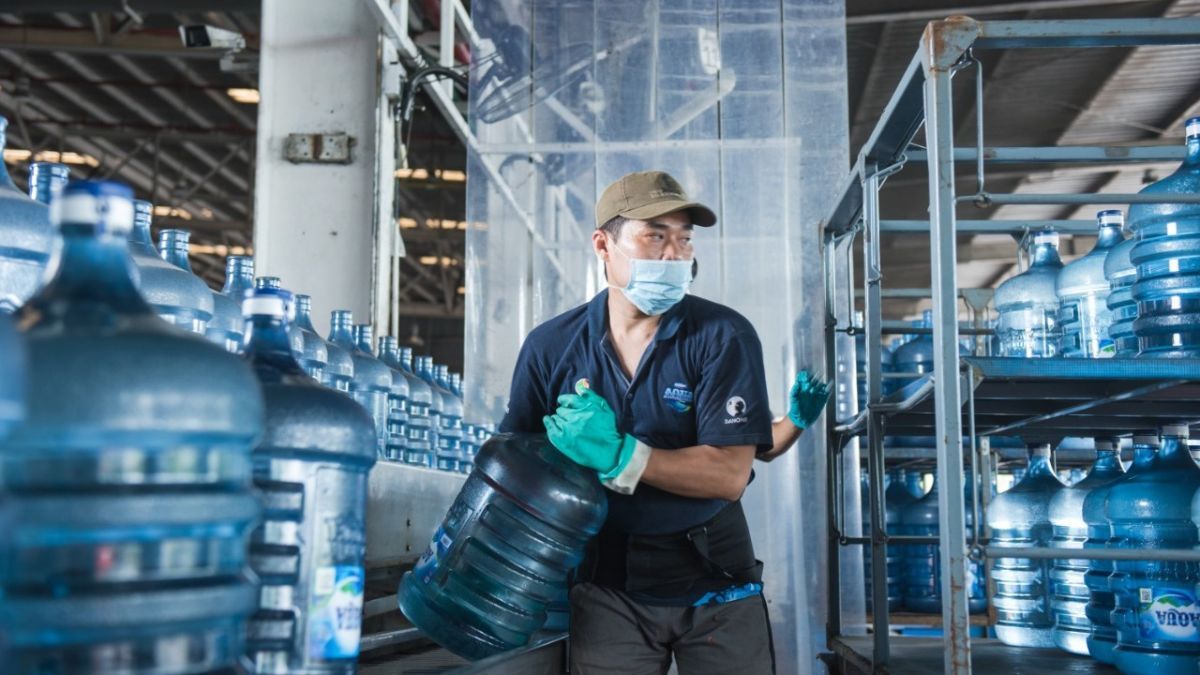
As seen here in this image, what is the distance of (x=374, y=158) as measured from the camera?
4652 millimetres

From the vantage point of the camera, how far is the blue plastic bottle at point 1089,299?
327 centimetres

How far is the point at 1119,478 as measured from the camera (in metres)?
3.25

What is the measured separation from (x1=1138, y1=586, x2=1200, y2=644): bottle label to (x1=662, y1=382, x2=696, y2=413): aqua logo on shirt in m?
1.34

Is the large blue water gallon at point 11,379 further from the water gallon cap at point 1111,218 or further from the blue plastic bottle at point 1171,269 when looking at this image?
the water gallon cap at point 1111,218

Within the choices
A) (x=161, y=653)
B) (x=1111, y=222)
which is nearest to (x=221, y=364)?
(x=161, y=653)

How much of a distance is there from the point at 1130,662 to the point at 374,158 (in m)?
3.25

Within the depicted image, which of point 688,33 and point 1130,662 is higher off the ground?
point 688,33

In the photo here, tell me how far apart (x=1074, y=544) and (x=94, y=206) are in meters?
3.48

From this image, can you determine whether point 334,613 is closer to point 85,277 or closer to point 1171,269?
point 85,277

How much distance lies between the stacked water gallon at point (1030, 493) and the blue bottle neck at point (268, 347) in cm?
238

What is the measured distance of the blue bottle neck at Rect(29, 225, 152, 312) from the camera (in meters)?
1.10

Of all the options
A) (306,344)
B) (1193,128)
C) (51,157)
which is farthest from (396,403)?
(51,157)

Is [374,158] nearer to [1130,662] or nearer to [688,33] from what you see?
[688,33]

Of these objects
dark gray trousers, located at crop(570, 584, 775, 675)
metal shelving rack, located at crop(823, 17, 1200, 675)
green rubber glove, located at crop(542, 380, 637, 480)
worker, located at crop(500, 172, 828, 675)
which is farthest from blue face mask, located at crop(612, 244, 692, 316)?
dark gray trousers, located at crop(570, 584, 775, 675)
